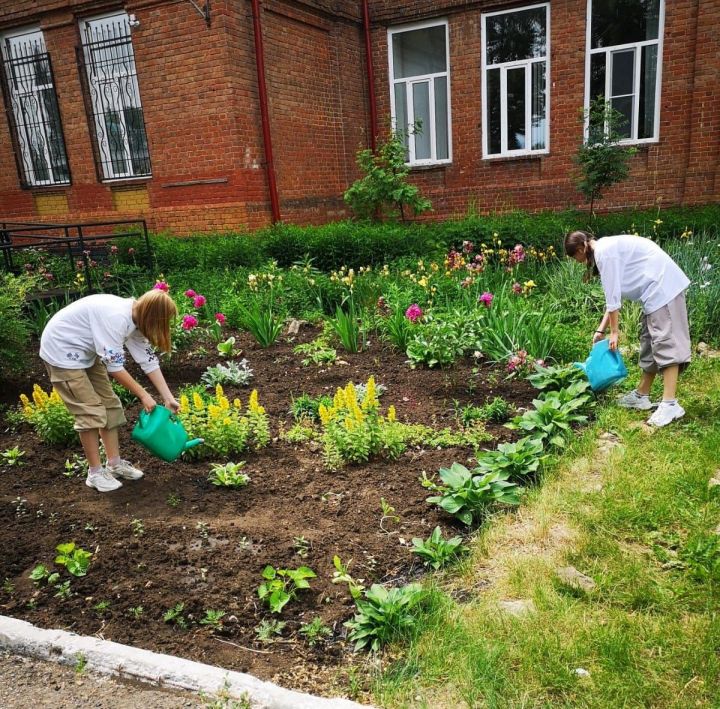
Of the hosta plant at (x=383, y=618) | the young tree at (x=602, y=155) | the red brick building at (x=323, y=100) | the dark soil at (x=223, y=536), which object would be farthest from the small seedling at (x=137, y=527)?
the young tree at (x=602, y=155)

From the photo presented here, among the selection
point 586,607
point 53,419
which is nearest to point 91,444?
point 53,419

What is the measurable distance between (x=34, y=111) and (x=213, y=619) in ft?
41.3

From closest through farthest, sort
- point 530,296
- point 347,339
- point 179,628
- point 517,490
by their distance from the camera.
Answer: point 179,628 < point 517,490 < point 347,339 < point 530,296

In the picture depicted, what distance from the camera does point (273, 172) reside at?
10.9 metres

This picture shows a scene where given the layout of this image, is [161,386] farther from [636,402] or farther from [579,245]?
[636,402]

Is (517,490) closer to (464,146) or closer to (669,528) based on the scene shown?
(669,528)

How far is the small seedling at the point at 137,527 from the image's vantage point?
3.25 meters

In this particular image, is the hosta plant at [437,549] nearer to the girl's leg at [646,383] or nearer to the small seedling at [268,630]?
the small seedling at [268,630]

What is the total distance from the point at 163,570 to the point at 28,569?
69cm

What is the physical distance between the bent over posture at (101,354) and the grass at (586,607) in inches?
79.2

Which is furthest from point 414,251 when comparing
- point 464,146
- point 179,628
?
point 179,628

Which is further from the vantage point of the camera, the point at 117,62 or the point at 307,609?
the point at 117,62

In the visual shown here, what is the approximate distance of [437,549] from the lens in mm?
2955

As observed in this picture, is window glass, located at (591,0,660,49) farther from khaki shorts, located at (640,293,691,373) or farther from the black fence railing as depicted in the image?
khaki shorts, located at (640,293,691,373)
